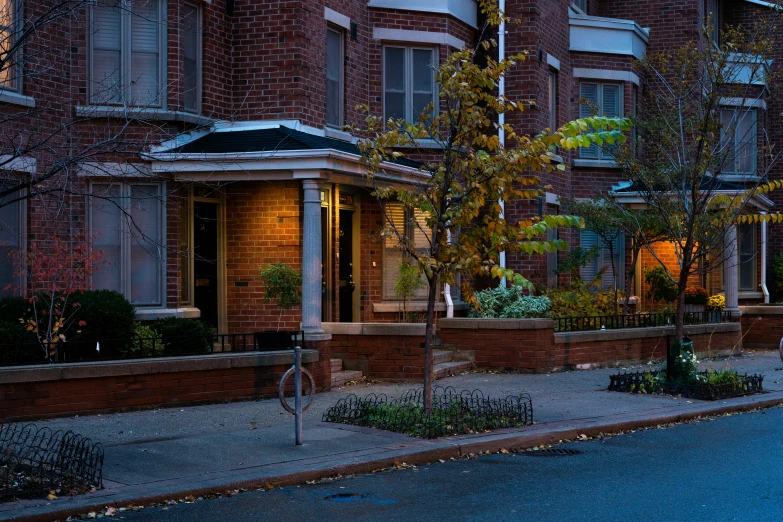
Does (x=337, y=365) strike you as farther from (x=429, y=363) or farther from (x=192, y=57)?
(x=192, y=57)

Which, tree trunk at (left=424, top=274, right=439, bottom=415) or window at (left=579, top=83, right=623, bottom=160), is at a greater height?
window at (left=579, top=83, right=623, bottom=160)

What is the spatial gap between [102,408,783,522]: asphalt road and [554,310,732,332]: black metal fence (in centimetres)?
799

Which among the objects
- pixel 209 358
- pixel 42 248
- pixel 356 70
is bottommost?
pixel 209 358

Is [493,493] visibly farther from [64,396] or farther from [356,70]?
[356,70]

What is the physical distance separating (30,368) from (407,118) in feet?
33.8

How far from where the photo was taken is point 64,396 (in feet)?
39.4

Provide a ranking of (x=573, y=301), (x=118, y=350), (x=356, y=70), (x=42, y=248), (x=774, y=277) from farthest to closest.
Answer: (x=774, y=277) → (x=573, y=301) → (x=356, y=70) → (x=42, y=248) → (x=118, y=350)

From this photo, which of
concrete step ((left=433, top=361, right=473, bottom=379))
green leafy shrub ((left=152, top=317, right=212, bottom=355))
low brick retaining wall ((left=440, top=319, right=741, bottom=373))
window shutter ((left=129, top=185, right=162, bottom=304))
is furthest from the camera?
low brick retaining wall ((left=440, top=319, right=741, bottom=373))

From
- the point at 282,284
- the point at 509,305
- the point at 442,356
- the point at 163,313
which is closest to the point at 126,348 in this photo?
the point at 163,313

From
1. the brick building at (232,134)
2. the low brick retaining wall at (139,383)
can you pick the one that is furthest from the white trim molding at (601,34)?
the low brick retaining wall at (139,383)

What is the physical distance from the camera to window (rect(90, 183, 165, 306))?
15.1 meters

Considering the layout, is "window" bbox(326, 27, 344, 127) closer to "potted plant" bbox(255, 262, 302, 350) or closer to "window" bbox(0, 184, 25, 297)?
"potted plant" bbox(255, 262, 302, 350)

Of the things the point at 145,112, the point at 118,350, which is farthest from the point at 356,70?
the point at 118,350

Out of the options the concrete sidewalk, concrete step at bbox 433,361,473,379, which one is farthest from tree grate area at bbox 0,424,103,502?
concrete step at bbox 433,361,473,379
